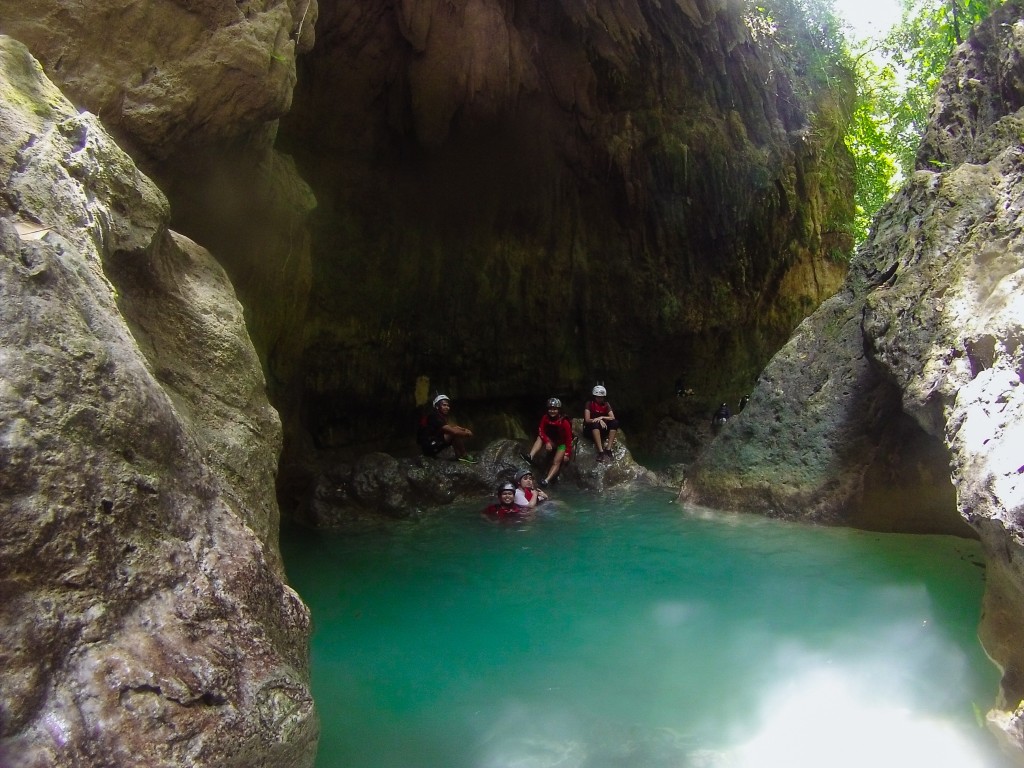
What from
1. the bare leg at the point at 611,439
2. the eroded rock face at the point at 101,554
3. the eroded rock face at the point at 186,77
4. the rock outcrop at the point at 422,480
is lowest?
the rock outcrop at the point at 422,480

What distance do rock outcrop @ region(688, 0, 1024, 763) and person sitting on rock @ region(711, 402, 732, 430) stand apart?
5413 mm

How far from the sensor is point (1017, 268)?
15.1 feet

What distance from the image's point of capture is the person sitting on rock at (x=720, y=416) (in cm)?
1324

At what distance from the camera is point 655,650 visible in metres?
4.42

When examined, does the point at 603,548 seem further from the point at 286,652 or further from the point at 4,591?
the point at 4,591

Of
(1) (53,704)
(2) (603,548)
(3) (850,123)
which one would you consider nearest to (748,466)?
(2) (603,548)

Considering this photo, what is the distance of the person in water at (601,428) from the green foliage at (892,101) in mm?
7143

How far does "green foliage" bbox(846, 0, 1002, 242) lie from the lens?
1350cm

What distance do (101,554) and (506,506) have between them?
6.16m

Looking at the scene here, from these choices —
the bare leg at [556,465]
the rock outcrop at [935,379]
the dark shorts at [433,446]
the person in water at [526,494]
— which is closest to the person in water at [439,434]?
the dark shorts at [433,446]

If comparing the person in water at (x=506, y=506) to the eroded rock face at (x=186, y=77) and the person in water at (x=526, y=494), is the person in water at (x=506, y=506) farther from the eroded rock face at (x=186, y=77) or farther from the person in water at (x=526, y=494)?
the eroded rock face at (x=186, y=77)

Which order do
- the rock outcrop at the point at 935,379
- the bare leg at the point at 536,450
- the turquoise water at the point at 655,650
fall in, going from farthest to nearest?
1. the bare leg at the point at 536,450
2. the rock outcrop at the point at 935,379
3. the turquoise water at the point at 655,650

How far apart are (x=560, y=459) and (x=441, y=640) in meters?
4.97

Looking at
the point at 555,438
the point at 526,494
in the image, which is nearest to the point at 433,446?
the point at 555,438
